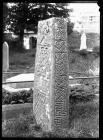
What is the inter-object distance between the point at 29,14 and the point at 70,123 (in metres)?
6.60

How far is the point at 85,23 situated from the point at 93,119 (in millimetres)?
6111

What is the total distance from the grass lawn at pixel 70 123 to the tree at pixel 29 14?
5132 millimetres

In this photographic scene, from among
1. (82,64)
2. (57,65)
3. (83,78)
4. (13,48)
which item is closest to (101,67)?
(57,65)

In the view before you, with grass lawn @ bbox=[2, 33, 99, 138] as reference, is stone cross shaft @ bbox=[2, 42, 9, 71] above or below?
above

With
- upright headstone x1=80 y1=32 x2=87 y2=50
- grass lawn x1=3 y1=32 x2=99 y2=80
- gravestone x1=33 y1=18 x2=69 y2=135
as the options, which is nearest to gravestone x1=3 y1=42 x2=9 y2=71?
grass lawn x1=3 y1=32 x2=99 y2=80

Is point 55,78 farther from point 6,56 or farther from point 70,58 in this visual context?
point 6,56

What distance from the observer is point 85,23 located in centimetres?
1011

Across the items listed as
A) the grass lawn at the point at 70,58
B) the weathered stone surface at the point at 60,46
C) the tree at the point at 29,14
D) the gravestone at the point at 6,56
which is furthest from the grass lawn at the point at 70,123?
the tree at the point at 29,14

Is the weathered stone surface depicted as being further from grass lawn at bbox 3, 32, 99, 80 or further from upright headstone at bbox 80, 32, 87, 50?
upright headstone at bbox 80, 32, 87, 50

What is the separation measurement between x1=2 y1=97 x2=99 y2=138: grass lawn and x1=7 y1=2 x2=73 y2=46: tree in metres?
5.13

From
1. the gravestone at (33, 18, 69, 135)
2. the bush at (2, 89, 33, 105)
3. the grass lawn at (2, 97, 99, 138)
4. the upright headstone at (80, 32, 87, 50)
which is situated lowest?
the grass lawn at (2, 97, 99, 138)

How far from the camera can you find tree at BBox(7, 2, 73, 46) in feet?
32.2

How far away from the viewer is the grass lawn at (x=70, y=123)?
411 centimetres

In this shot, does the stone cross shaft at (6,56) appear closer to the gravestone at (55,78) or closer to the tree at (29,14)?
the tree at (29,14)
